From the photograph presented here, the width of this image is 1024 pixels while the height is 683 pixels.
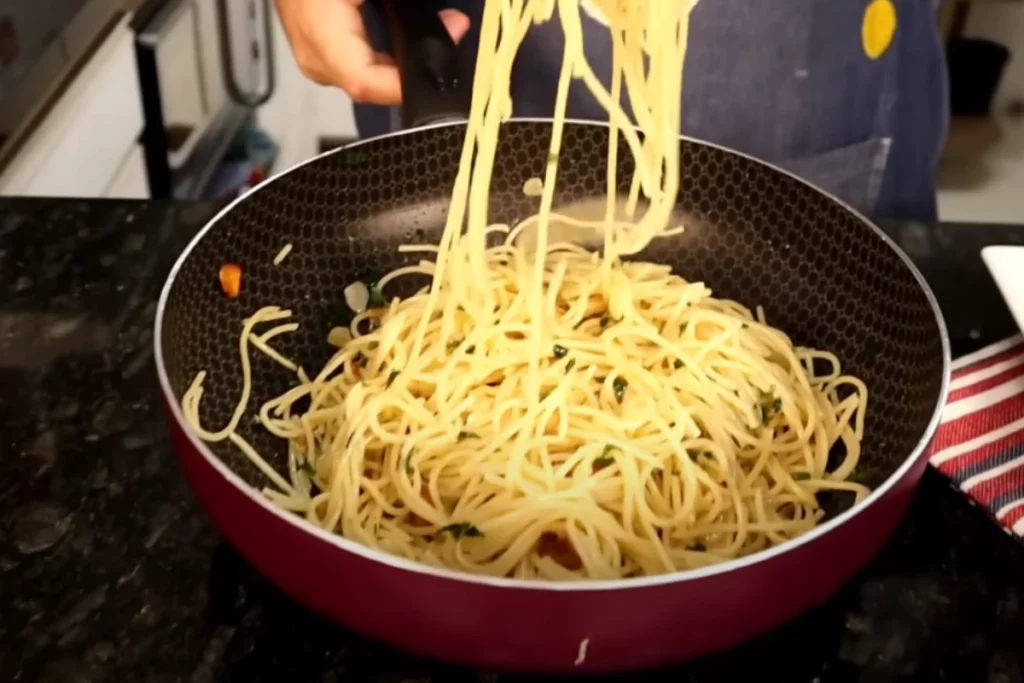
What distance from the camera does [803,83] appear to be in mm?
1152

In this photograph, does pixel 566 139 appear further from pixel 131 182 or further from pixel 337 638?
pixel 131 182

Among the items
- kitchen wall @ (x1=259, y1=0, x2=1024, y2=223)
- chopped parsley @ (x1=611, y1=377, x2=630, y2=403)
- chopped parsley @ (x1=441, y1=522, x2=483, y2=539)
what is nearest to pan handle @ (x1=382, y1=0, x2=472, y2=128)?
chopped parsley @ (x1=611, y1=377, x2=630, y2=403)

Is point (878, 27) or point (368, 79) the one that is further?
point (878, 27)

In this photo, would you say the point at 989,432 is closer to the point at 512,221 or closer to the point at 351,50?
the point at 512,221

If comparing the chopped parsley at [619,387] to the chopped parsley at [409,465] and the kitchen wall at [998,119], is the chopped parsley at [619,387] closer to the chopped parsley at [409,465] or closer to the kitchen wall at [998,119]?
the chopped parsley at [409,465]

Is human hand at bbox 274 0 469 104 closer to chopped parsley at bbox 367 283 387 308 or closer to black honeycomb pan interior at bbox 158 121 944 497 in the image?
black honeycomb pan interior at bbox 158 121 944 497

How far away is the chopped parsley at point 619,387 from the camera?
2.78 ft

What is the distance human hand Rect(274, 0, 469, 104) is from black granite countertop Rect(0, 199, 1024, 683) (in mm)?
298

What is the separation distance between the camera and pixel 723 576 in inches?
22.5

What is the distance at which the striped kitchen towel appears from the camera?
0.79m

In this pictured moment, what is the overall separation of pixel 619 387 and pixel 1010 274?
0.32 metres

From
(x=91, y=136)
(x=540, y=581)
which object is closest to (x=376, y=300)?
(x=540, y=581)

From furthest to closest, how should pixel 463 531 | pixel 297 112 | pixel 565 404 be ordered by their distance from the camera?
pixel 297 112 → pixel 565 404 → pixel 463 531

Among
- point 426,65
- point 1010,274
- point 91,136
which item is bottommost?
point 91,136
